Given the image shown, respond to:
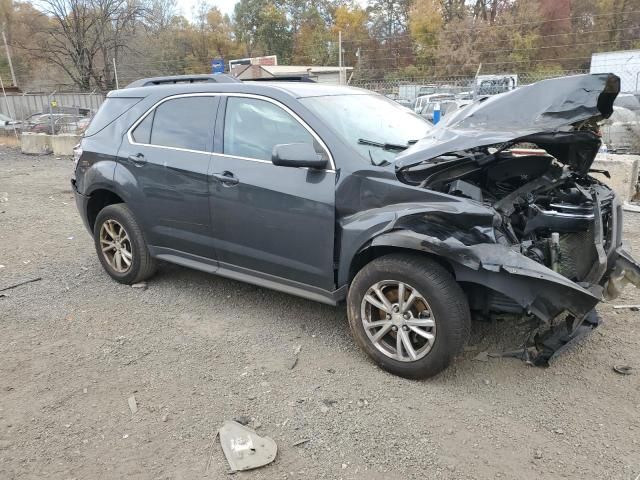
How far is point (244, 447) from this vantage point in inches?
107

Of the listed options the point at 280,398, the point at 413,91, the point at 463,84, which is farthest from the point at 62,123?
the point at 280,398

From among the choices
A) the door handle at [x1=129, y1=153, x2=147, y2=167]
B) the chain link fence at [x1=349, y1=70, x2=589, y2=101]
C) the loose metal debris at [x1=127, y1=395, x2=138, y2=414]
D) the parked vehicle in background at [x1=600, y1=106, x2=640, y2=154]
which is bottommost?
the loose metal debris at [x1=127, y1=395, x2=138, y2=414]

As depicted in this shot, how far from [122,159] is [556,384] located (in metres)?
3.87

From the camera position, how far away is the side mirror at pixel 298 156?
3.40 m

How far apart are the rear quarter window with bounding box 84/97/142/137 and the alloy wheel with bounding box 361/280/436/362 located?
116 inches

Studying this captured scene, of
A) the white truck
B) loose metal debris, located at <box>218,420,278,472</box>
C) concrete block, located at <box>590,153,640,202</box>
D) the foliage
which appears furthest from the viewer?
the foliage

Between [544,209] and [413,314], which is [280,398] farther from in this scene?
[544,209]

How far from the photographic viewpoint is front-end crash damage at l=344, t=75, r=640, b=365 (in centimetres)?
290

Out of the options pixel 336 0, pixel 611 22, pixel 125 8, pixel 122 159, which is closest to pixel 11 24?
pixel 125 8

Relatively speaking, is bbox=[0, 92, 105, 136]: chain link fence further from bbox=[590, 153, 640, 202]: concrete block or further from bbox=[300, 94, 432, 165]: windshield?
bbox=[590, 153, 640, 202]: concrete block

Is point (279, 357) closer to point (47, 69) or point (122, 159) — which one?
point (122, 159)

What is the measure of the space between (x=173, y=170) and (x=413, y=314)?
2281mm

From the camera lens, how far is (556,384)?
10.5 ft

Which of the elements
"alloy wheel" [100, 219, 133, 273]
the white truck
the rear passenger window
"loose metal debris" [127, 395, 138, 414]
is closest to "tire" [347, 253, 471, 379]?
"loose metal debris" [127, 395, 138, 414]
